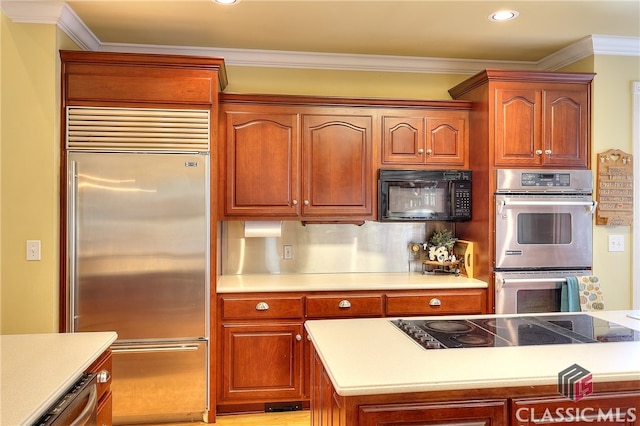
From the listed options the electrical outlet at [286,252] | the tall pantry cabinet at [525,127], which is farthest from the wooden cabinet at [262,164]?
the tall pantry cabinet at [525,127]

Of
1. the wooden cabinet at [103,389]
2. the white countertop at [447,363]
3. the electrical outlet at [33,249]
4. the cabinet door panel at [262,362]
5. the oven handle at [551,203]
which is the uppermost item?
the oven handle at [551,203]

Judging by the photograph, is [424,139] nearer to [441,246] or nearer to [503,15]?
[441,246]

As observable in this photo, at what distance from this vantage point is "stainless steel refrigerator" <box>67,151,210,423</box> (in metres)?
2.81

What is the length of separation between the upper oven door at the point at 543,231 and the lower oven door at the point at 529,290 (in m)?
0.06

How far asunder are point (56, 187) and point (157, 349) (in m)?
1.17

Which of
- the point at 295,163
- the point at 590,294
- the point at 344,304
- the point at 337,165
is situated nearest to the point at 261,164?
the point at 295,163

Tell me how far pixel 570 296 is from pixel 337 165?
1859mm

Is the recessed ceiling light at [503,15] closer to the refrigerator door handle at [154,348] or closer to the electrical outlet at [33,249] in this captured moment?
the refrigerator door handle at [154,348]

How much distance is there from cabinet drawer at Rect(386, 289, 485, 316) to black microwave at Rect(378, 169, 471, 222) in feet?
1.88

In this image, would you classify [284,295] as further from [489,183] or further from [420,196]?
[489,183]

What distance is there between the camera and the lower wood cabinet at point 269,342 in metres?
3.00

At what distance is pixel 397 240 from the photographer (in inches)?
148

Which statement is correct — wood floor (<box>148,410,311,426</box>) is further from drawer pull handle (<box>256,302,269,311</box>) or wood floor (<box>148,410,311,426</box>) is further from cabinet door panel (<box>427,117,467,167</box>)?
cabinet door panel (<box>427,117,467,167</box>)

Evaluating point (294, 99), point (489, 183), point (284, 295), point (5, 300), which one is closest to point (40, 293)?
point (5, 300)
